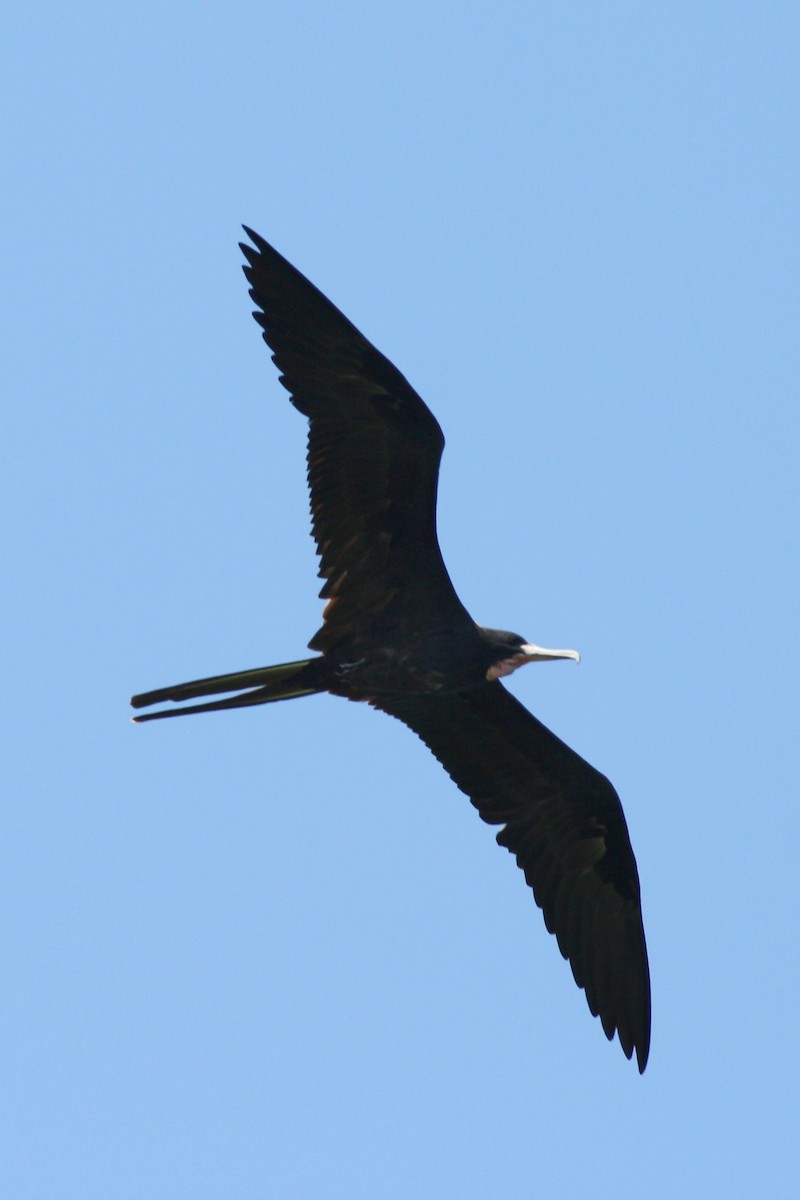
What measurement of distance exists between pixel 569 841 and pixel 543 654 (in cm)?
155

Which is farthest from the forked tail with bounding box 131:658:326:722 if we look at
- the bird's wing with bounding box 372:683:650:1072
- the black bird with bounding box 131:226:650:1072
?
the bird's wing with bounding box 372:683:650:1072

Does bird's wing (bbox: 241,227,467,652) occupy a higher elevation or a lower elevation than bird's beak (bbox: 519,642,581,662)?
higher

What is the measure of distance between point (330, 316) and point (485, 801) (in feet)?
10.3

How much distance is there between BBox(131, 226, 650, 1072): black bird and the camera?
10.2 meters

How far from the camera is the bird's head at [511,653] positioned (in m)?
10.6

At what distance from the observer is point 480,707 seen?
11.2 m

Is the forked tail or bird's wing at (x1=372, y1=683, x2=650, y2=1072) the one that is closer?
the forked tail

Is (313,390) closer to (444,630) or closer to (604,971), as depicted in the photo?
(444,630)

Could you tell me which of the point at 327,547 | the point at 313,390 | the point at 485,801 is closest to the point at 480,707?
the point at 485,801

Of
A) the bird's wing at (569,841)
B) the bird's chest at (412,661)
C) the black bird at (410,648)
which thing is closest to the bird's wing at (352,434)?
the black bird at (410,648)

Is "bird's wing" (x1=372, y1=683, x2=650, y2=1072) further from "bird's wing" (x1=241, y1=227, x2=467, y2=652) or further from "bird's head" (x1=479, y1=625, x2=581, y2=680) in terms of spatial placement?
"bird's wing" (x1=241, y1=227, x2=467, y2=652)

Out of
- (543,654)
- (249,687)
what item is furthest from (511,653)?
(249,687)

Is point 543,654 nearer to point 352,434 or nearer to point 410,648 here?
point 410,648

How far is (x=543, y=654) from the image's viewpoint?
10570 mm
